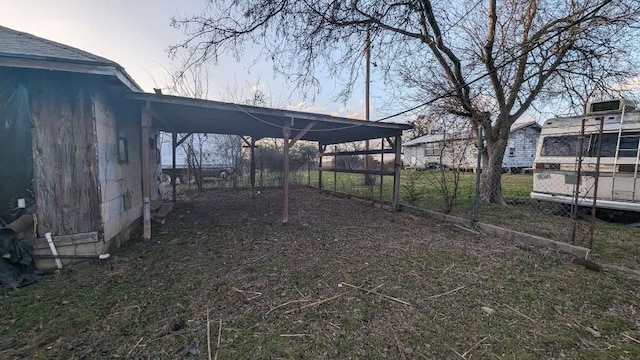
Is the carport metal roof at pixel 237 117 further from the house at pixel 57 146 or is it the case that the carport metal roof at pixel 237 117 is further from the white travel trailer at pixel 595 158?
the white travel trailer at pixel 595 158

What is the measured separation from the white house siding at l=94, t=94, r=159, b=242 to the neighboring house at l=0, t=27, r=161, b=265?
4 cm

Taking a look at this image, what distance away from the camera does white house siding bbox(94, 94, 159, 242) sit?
407cm

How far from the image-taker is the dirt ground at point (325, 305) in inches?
85.7

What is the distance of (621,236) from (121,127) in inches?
373

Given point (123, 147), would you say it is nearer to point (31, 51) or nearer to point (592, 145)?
point (31, 51)

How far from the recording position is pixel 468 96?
7.81m

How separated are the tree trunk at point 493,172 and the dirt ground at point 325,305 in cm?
417

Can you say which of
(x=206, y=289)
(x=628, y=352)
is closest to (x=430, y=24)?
(x=628, y=352)

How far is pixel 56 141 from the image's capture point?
11.9 ft

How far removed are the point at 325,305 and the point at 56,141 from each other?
13.1 feet

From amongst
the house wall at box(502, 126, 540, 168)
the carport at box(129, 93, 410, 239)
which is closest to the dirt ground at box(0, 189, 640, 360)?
the carport at box(129, 93, 410, 239)

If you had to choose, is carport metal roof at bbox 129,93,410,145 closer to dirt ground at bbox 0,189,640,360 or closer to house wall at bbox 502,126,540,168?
dirt ground at bbox 0,189,640,360

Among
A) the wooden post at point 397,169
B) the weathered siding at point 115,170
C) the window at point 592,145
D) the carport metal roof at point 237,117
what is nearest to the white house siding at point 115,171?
the weathered siding at point 115,170

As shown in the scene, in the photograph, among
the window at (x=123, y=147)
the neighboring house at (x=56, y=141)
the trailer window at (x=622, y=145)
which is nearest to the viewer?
the neighboring house at (x=56, y=141)
